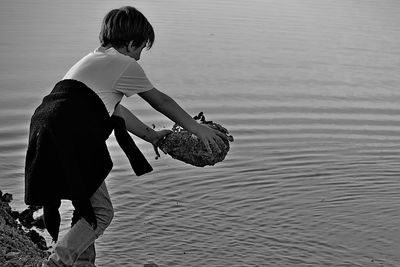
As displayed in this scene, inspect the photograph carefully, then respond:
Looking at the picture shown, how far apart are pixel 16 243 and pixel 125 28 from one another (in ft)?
5.98

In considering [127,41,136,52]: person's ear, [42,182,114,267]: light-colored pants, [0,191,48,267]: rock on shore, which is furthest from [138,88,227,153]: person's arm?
[0,191,48,267]: rock on shore

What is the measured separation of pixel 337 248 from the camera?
7836mm

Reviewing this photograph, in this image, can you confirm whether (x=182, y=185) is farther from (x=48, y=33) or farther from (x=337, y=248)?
(x=48, y=33)

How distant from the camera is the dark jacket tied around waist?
17.8 feet

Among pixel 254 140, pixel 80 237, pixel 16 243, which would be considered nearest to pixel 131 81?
pixel 80 237

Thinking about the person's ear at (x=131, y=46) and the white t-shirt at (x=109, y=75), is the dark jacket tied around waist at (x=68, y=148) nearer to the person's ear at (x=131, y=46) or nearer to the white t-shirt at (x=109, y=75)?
the white t-shirt at (x=109, y=75)

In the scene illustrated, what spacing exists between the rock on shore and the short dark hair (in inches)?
59.2

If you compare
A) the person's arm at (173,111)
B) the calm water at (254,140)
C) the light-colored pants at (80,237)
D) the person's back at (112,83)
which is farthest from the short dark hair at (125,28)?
the calm water at (254,140)

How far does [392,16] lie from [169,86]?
11.5 meters

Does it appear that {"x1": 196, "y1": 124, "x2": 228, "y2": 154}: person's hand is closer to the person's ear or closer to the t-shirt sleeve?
the t-shirt sleeve

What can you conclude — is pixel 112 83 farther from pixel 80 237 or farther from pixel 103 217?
pixel 80 237

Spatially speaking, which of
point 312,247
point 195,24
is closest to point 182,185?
point 312,247

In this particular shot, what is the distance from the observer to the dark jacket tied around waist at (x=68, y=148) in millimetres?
5422

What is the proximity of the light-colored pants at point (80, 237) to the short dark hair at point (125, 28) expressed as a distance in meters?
0.89
